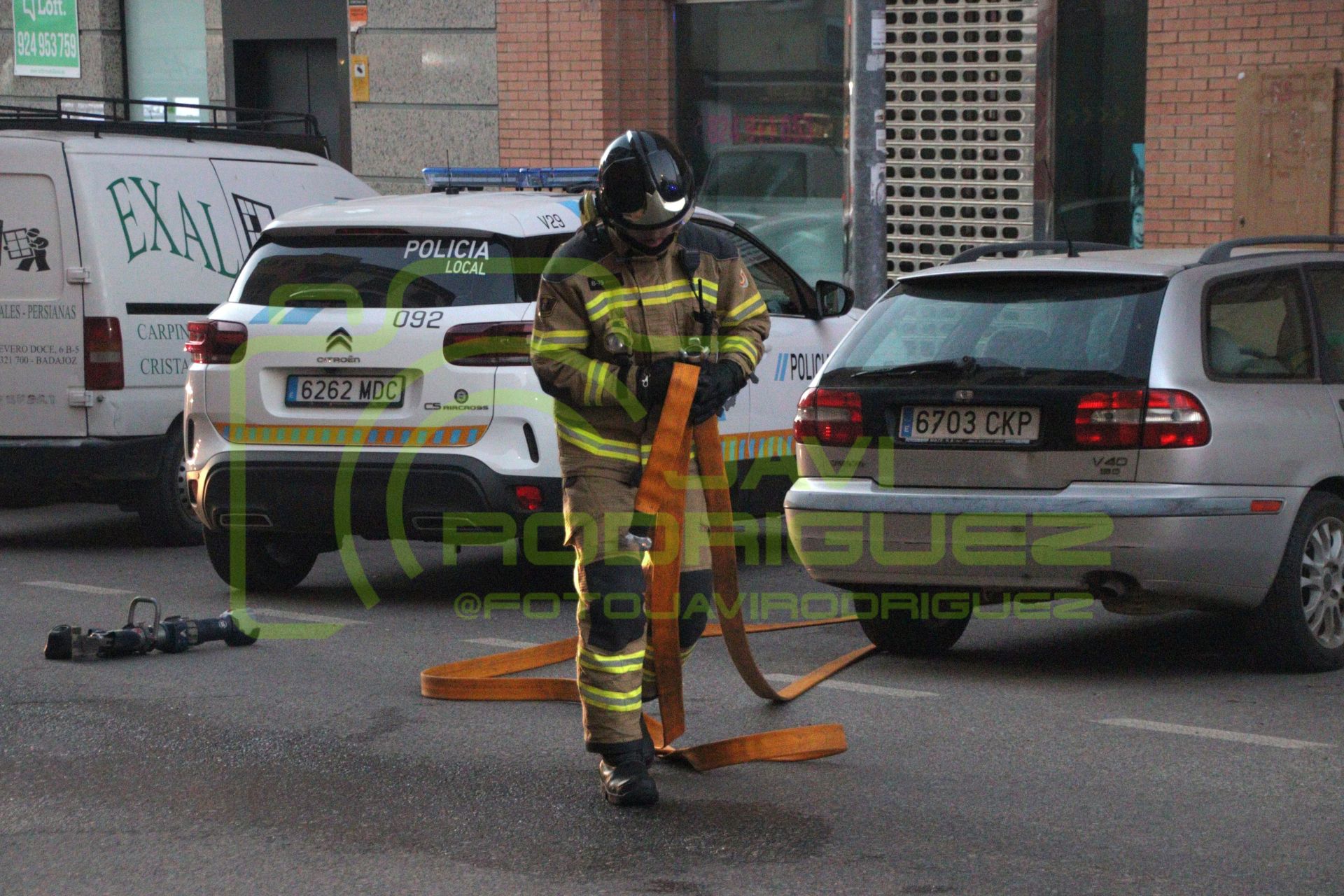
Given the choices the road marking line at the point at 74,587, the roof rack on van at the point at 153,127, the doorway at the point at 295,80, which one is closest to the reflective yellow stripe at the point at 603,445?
the road marking line at the point at 74,587

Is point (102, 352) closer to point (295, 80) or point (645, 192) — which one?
point (645, 192)

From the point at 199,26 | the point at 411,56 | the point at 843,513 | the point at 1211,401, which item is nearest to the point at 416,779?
the point at 843,513

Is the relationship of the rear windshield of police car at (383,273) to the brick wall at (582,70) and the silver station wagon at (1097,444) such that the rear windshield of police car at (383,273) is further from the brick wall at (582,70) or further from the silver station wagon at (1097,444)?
the brick wall at (582,70)

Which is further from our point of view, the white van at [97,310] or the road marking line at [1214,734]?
the white van at [97,310]

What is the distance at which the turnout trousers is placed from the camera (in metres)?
5.12

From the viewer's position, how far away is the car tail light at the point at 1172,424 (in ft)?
20.5

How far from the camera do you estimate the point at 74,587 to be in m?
9.24

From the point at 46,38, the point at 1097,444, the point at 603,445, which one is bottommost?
the point at 1097,444

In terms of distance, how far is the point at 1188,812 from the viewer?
4930mm

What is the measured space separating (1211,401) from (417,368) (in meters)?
3.25

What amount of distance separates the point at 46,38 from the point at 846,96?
29.9 ft

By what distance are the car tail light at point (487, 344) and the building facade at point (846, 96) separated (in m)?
3.73

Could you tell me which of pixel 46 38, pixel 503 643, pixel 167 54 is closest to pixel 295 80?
pixel 167 54

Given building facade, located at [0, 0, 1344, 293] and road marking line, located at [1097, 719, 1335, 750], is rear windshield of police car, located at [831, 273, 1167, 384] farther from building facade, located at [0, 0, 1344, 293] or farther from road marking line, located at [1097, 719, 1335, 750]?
building facade, located at [0, 0, 1344, 293]
